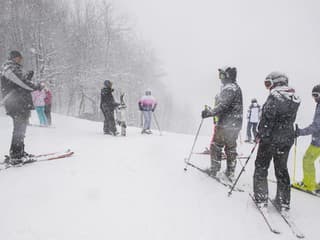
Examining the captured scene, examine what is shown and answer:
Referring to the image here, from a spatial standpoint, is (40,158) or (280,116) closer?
(280,116)

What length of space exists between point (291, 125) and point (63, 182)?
14.3 feet

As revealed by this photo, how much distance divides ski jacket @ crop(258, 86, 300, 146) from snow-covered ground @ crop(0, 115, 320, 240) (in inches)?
52.1

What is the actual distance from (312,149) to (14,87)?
6.62m

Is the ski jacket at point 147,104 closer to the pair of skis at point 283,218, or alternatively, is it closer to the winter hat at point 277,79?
the winter hat at point 277,79

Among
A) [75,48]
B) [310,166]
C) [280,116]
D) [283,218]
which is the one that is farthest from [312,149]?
[75,48]

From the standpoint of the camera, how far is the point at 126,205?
3836 millimetres

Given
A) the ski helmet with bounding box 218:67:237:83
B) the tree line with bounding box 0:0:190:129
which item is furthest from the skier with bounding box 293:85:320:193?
the tree line with bounding box 0:0:190:129

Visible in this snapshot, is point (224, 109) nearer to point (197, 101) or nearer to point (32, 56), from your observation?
point (32, 56)

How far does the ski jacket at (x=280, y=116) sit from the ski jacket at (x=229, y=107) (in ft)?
2.96

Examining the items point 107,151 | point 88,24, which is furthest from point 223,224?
point 88,24

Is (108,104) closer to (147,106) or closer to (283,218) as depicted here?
(147,106)

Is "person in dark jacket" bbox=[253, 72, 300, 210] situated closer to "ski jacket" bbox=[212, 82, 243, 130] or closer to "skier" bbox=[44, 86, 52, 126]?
"ski jacket" bbox=[212, 82, 243, 130]

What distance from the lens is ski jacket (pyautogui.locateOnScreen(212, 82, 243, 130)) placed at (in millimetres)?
4770

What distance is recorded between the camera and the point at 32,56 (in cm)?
2553
